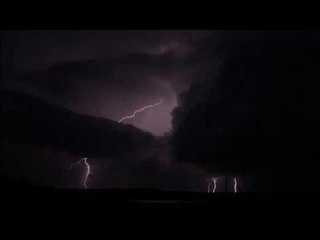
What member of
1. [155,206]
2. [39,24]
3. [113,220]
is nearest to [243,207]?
[155,206]

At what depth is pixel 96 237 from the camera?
5.74 ft

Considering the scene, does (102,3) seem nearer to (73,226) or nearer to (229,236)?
(73,226)

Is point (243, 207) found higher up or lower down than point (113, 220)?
higher up

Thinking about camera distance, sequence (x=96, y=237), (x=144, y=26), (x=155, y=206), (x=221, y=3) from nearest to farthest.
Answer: (x=96, y=237), (x=155, y=206), (x=221, y=3), (x=144, y=26)

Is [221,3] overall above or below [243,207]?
above

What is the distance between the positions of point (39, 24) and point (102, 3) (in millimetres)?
540

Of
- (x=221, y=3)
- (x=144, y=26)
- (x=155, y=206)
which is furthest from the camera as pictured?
(x=144, y=26)

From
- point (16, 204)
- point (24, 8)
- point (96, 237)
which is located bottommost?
point (96, 237)

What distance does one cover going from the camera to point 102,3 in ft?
7.21

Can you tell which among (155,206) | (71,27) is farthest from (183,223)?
(71,27)

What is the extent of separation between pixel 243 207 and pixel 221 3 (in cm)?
121

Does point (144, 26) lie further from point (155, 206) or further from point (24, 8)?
point (155, 206)

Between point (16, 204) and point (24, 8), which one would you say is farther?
point (24, 8)

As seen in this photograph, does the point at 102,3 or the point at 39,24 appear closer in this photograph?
the point at 102,3
